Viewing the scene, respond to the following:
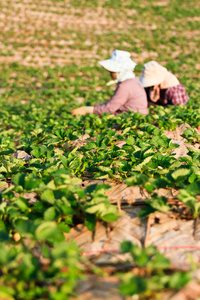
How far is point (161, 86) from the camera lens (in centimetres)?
549

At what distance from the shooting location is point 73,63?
14.5 metres

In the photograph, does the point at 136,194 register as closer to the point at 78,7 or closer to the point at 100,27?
the point at 100,27

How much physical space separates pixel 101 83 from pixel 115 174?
935 cm

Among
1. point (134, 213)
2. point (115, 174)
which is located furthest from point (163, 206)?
point (115, 174)

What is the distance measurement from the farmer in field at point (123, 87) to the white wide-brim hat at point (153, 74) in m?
0.49

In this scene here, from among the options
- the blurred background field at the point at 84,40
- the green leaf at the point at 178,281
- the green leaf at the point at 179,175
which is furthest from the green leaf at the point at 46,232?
the blurred background field at the point at 84,40

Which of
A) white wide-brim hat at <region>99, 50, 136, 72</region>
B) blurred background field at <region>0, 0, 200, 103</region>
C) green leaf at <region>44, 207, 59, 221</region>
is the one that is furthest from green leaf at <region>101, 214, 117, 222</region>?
blurred background field at <region>0, 0, 200, 103</region>

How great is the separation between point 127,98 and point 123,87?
240 mm

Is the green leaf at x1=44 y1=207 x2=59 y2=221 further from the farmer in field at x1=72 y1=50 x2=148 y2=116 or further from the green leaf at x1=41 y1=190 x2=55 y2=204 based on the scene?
the farmer in field at x1=72 y1=50 x2=148 y2=116

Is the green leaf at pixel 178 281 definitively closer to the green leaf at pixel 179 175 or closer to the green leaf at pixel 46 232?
the green leaf at pixel 46 232

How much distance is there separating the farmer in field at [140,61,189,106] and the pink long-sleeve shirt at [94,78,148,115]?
488 mm

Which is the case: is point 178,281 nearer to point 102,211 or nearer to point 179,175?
point 102,211

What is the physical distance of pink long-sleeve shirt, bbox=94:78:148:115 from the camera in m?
4.66

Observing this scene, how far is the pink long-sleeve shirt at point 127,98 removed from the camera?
466cm
